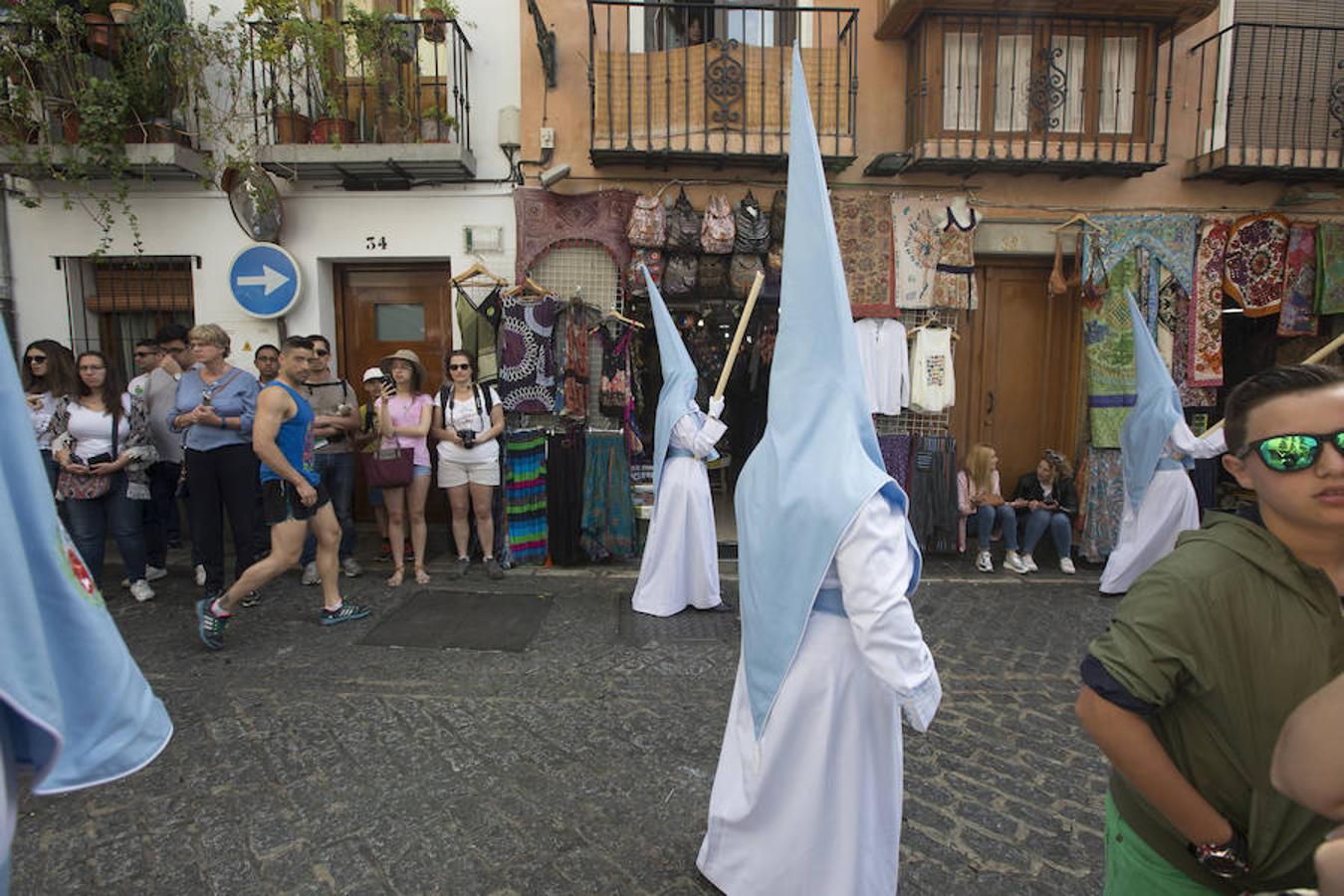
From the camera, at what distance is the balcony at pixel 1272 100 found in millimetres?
7094

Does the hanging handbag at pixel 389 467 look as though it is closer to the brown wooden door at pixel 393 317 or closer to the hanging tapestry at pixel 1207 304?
the brown wooden door at pixel 393 317

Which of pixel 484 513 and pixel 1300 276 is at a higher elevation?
pixel 1300 276

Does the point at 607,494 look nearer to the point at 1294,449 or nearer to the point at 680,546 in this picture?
the point at 680,546

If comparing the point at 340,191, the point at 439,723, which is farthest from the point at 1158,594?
the point at 340,191

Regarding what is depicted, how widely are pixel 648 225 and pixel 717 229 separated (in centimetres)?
63

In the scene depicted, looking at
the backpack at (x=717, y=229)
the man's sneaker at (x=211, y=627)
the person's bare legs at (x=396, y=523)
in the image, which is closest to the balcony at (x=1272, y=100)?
the backpack at (x=717, y=229)

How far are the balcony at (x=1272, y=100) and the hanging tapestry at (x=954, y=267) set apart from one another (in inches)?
92.2

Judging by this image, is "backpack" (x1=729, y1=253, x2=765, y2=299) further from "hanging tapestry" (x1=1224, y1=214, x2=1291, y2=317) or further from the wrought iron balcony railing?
"hanging tapestry" (x1=1224, y1=214, x2=1291, y2=317)

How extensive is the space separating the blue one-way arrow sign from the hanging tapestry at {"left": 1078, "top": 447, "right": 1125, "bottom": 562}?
782cm

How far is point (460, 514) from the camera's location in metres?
6.67

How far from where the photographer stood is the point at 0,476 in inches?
43.9

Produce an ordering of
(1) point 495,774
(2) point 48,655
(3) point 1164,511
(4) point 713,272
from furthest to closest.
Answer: (4) point 713,272 < (3) point 1164,511 < (1) point 495,774 < (2) point 48,655

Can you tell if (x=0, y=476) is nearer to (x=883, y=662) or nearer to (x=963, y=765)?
(x=883, y=662)

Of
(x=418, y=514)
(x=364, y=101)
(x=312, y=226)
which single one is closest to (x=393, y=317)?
(x=312, y=226)
